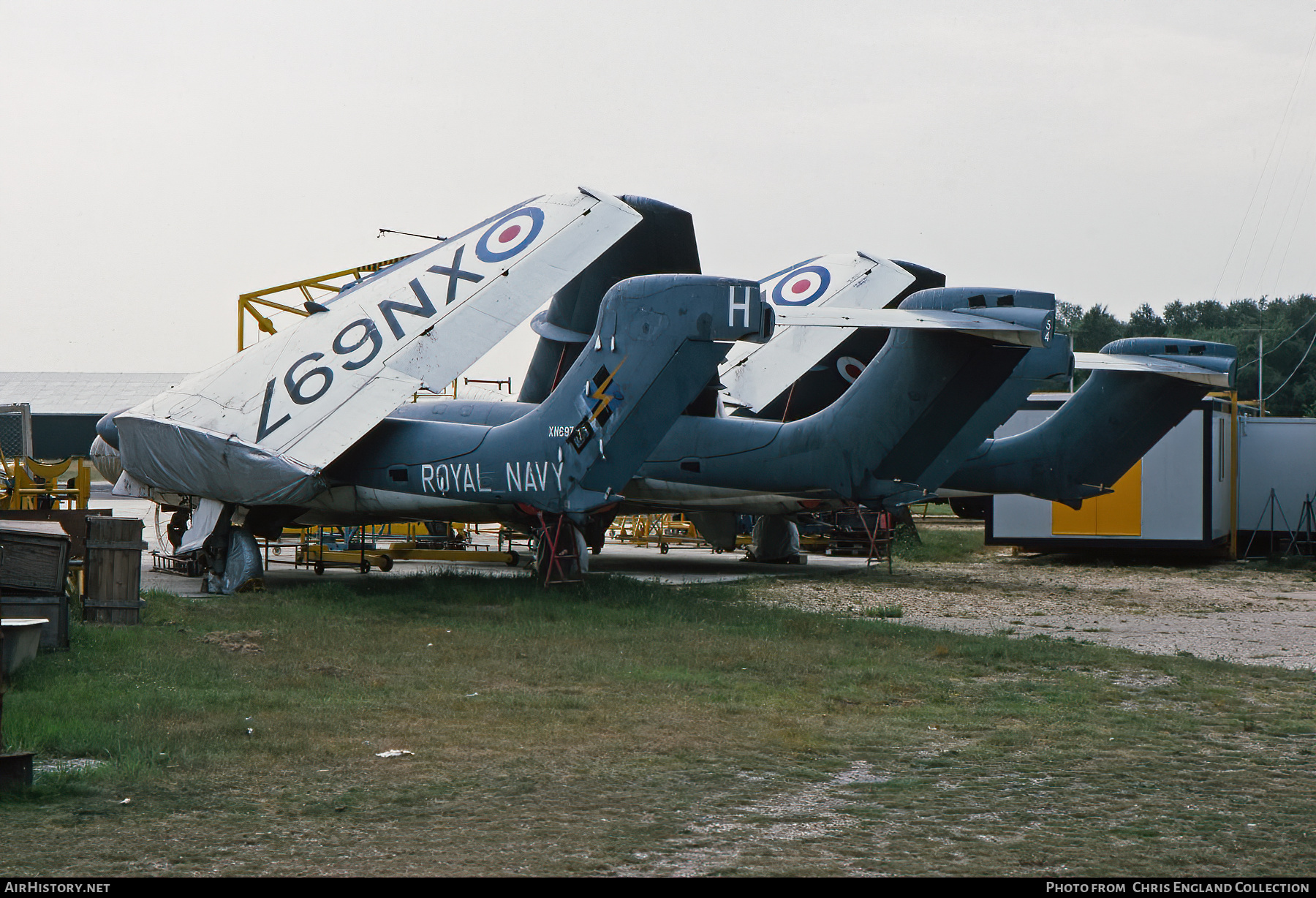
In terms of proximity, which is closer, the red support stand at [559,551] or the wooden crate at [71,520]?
the wooden crate at [71,520]

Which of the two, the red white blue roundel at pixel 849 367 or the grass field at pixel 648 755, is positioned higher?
the red white blue roundel at pixel 849 367

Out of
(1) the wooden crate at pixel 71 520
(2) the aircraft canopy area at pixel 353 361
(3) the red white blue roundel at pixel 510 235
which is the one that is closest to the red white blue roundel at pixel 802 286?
(2) the aircraft canopy area at pixel 353 361

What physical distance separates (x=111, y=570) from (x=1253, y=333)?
76.4 meters

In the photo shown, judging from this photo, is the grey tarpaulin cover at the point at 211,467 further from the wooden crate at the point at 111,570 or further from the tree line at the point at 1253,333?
the tree line at the point at 1253,333

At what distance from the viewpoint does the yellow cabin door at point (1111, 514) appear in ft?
85.3

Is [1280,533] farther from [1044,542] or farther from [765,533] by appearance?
[765,533]

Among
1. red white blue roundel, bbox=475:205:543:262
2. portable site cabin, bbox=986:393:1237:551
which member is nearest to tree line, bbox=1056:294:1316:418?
portable site cabin, bbox=986:393:1237:551

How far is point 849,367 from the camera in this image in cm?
2530

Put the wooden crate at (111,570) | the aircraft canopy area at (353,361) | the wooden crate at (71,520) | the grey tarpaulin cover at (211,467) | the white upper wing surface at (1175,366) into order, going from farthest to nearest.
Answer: the white upper wing surface at (1175,366)
the aircraft canopy area at (353,361)
the grey tarpaulin cover at (211,467)
the wooden crate at (71,520)
the wooden crate at (111,570)

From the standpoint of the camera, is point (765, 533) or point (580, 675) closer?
point (580, 675)

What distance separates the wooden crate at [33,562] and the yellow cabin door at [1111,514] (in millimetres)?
20568

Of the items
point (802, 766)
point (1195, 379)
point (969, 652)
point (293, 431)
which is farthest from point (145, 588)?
point (1195, 379)

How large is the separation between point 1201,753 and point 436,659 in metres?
6.39

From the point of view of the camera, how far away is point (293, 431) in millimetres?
16500
